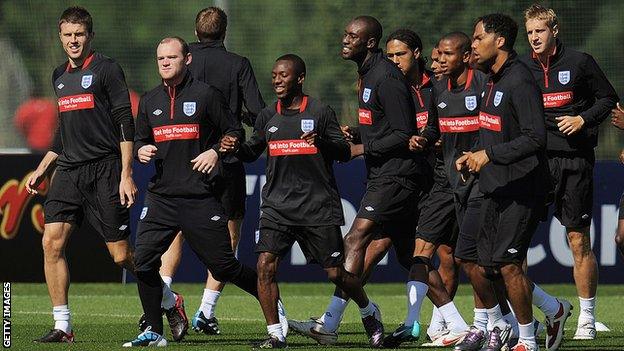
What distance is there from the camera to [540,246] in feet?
59.7

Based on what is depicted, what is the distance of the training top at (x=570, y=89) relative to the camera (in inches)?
502

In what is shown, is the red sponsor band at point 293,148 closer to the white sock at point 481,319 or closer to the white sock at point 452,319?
the white sock at point 452,319

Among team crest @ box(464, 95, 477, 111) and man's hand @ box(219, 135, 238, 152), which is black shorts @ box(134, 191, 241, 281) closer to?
man's hand @ box(219, 135, 238, 152)

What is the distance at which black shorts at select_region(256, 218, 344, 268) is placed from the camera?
11.4 meters

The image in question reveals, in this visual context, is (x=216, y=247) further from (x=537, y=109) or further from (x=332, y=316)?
(x=537, y=109)

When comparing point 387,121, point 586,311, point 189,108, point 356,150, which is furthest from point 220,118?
point 586,311

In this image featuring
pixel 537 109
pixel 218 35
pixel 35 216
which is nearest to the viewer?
pixel 537 109

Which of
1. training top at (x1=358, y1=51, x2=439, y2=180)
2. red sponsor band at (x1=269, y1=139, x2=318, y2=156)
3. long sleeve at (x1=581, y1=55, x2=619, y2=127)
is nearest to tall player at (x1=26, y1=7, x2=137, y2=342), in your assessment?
red sponsor band at (x1=269, y1=139, x2=318, y2=156)

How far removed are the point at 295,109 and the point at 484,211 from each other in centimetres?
165

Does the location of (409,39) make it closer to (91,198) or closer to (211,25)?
(211,25)

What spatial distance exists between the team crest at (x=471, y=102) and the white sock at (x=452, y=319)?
146 cm

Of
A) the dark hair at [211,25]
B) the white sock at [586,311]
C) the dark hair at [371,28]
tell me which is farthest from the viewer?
the dark hair at [211,25]

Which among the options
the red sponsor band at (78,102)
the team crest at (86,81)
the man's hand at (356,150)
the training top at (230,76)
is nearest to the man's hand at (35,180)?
the red sponsor band at (78,102)

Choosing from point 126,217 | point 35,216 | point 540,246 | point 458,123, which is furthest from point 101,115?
point 540,246
